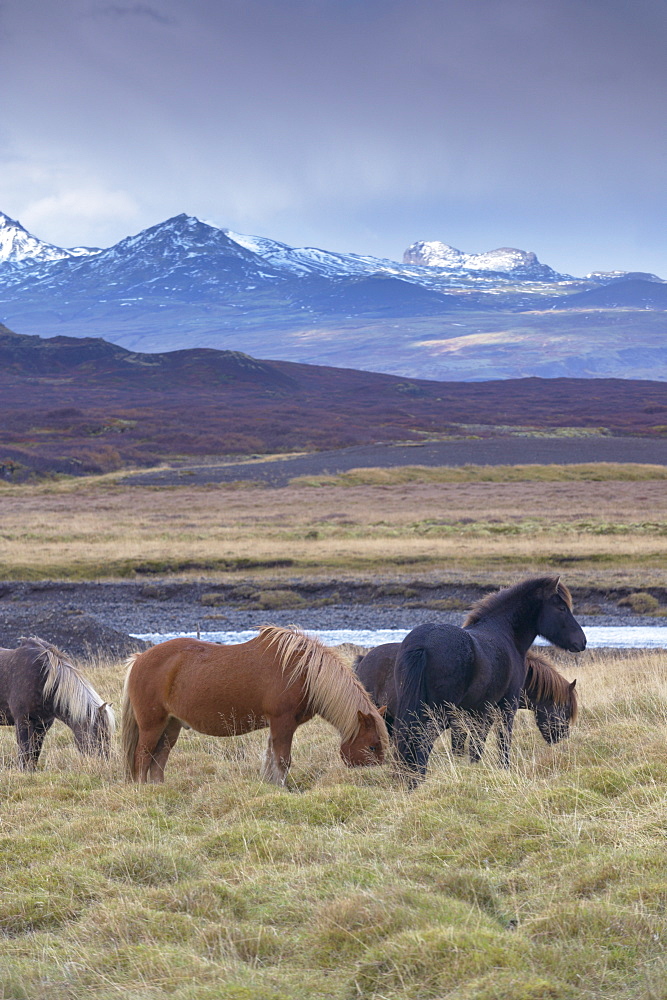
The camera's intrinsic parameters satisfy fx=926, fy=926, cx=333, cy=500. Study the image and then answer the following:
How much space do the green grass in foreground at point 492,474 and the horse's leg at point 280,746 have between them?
48264 mm

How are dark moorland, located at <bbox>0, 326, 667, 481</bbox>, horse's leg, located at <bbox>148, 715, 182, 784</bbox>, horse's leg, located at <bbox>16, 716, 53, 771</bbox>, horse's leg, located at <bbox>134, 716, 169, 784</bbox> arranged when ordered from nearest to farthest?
horse's leg, located at <bbox>134, 716, 169, 784</bbox>
horse's leg, located at <bbox>148, 715, 182, 784</bbox>
horse's leg, located at <bbox>16, 716, 53, 771</bbox>
dark moorland, located at <bbox>0, 326, 667, 481</bbox>

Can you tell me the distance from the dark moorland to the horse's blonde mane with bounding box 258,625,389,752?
57714mm

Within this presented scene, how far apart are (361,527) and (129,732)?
1248 inches

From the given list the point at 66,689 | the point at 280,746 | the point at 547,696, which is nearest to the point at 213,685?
the point at 280,746

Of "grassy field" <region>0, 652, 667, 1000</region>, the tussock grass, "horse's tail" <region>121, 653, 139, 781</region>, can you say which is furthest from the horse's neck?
the tussock grass

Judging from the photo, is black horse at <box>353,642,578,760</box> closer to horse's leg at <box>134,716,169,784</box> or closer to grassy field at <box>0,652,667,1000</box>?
grassy field at <box>0,652,667,1000</box>

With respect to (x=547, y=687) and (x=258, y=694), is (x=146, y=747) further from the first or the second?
(x=547, y=687)

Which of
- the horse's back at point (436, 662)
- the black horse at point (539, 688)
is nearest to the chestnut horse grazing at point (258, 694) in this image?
the horse's back at point (436, 662)

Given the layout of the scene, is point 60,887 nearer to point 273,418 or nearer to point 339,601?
point 339,601

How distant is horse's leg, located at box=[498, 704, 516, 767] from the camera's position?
26.5 ft

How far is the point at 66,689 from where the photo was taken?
884 cm

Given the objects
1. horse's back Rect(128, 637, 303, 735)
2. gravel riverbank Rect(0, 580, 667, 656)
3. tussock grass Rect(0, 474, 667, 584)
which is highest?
horse's back Rect(128, 637, 303, 735)

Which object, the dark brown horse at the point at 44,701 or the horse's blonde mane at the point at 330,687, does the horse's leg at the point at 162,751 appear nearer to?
the dark brown horse at the point at 44,701

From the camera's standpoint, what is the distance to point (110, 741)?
29.6 feet
